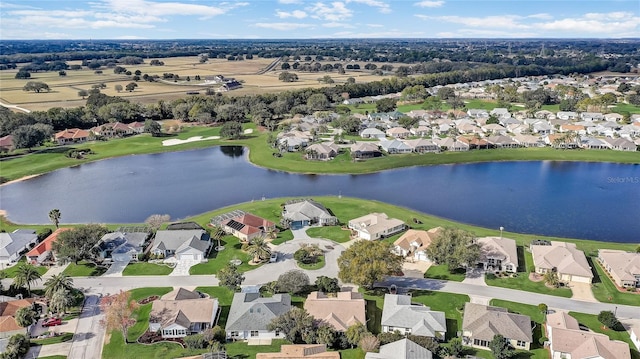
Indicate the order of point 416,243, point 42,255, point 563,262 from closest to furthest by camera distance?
point 563,262 < point 42,255 < point 416,243

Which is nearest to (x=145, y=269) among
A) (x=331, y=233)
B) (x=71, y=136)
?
(x=331, y=233)

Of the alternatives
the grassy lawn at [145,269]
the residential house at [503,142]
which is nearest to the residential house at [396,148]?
the residential house at [503,142]

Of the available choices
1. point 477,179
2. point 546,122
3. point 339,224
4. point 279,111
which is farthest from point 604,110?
point 339,224

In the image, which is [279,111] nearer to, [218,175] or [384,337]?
[218,175]

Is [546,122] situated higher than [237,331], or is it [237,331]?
[546,122]

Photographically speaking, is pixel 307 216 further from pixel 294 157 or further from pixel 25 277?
pixel 294 157

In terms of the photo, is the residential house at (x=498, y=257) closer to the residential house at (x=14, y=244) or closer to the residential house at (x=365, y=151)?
the residential house at (x=365, y=151)
